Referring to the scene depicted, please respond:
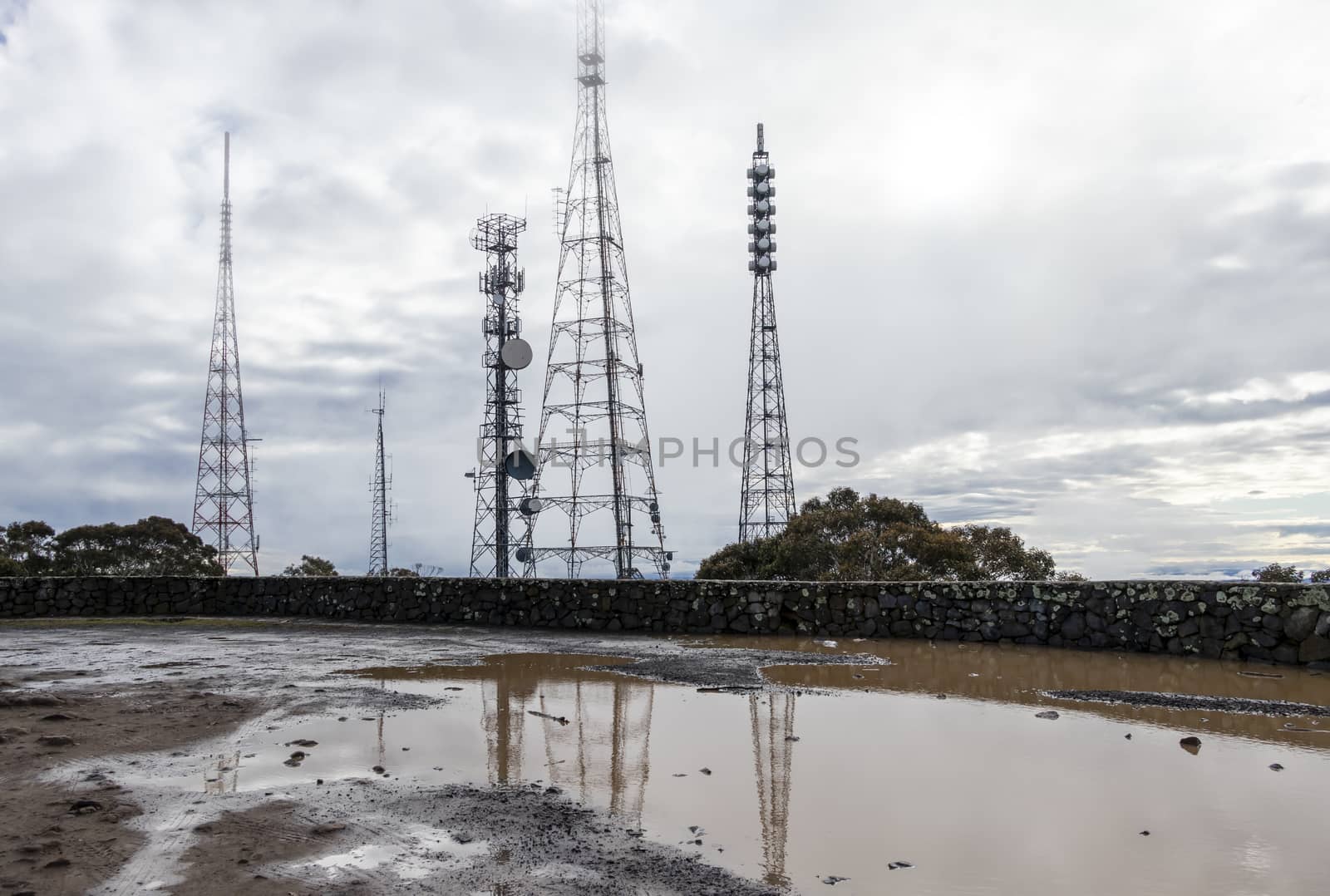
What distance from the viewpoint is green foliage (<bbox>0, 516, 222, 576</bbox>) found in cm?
3581

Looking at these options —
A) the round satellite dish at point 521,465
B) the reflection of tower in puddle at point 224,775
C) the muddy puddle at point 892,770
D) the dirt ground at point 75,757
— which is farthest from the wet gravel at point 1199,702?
the round satellite dish at point 521,465

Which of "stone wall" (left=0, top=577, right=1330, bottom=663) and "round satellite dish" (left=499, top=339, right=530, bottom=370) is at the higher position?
"round satellite dish" (left=499, top=339, right=530, bottom=370)

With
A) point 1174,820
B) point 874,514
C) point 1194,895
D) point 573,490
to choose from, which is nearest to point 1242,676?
point 1174,820

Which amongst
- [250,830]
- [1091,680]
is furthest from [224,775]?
[1091,680]

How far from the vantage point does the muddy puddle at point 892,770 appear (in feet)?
13.3

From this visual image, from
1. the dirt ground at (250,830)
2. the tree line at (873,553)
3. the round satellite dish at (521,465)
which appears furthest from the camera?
the round satellite dish at (521,465)

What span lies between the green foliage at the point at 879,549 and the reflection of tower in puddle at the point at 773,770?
15392mm

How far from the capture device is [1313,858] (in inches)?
161

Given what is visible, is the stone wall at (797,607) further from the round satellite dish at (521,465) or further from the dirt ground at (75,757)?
the round satellite dish at (521,465)

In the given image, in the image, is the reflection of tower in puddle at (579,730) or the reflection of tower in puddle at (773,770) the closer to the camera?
the reflection of tower in puddle at (773,770)

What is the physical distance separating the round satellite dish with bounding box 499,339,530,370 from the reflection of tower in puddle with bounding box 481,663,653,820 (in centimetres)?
2962

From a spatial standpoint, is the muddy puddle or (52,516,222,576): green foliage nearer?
the muddy puddle

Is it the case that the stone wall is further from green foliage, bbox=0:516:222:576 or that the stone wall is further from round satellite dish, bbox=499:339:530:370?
round satellite dish, bbox=499:339:530:370

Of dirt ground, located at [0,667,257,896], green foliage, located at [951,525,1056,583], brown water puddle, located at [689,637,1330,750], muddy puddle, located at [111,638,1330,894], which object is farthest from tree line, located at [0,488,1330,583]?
dirt ground, located at [0,667,257,896]
